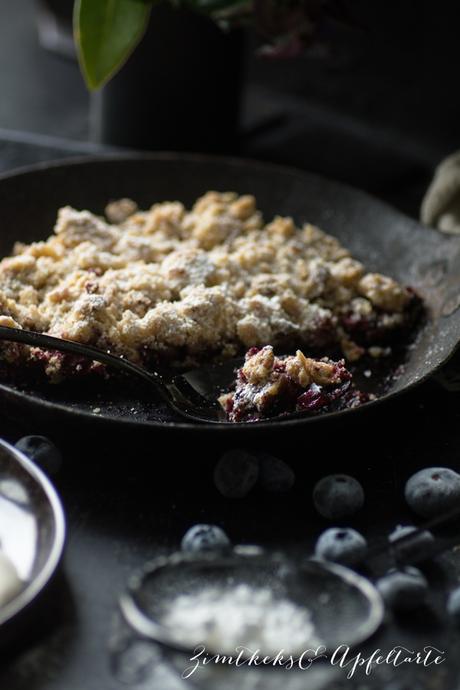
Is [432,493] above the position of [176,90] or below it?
below

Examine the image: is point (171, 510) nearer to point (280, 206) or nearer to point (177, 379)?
point (177, 379)

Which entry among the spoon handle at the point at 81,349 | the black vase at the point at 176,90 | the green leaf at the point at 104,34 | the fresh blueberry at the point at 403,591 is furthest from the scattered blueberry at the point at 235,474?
the black vase at the point at 176,90

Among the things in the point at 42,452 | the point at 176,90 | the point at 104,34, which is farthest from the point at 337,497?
the point at 176,90

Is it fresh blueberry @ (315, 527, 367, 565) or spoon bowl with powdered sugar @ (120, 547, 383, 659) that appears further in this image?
fresh blueberry @ (315, 527, 367, 565)

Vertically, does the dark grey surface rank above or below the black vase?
below

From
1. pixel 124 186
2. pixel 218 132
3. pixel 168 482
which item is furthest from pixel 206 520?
pixel 218 132

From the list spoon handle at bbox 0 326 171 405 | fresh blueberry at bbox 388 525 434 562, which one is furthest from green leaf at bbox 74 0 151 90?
fresh blueberry at bbox 388 525 434 562

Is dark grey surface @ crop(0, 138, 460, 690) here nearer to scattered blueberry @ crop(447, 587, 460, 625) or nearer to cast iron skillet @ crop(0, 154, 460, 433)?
scattered blueberry @ crop(447, 587, 460, 625)
